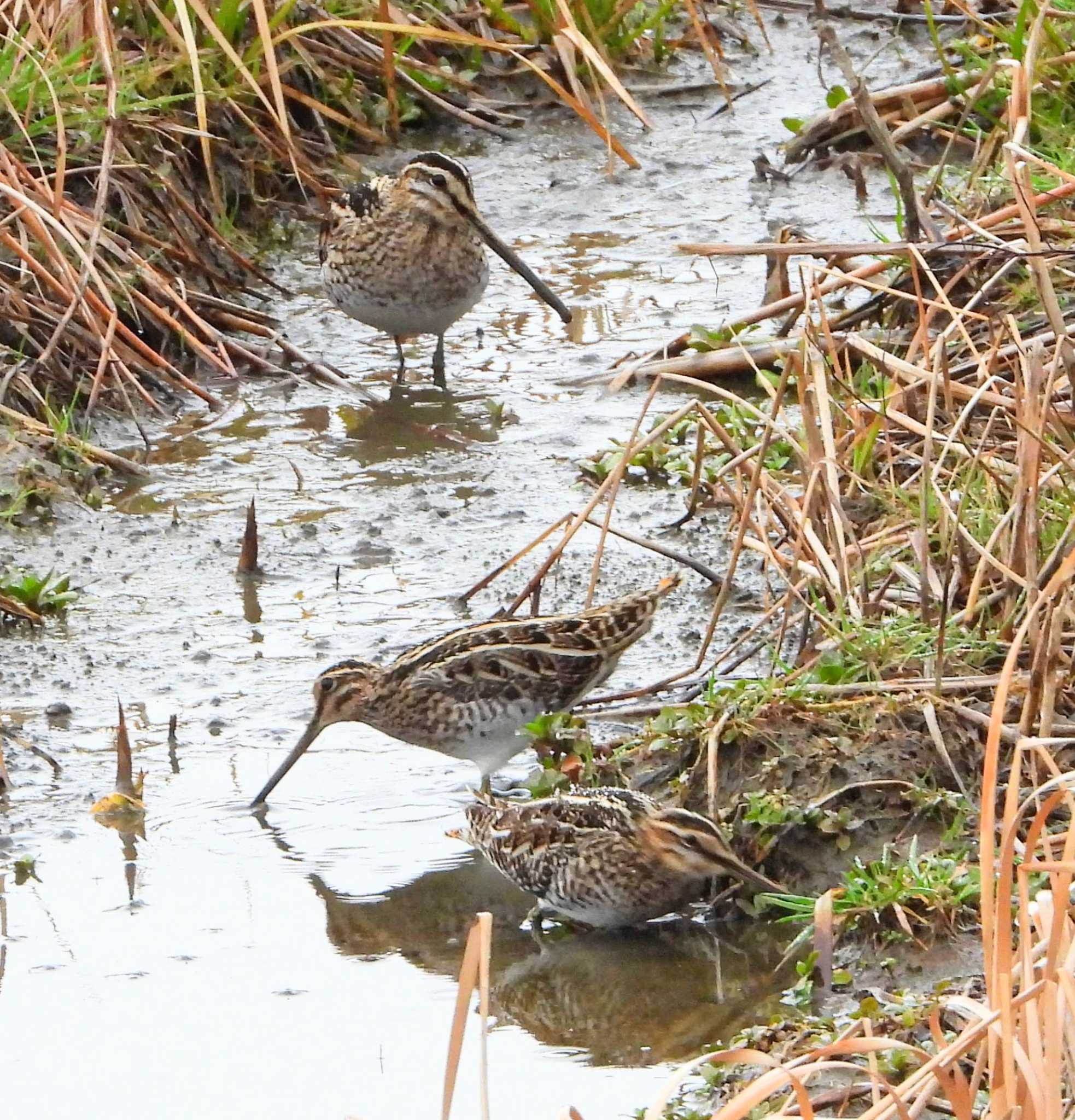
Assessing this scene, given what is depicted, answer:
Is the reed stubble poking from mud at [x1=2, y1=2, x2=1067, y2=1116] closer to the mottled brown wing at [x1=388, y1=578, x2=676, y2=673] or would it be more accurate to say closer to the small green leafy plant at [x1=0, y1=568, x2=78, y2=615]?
the small green leafy plant at [x1=0, y1=568, x2=78, y2=615]

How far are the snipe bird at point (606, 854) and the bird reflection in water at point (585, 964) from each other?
87mm

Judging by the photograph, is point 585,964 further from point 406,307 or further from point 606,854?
point 406,307

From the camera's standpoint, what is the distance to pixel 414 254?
8156 millimetres

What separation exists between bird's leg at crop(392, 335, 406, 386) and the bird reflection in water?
346cm

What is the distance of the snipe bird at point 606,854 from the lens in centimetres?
459

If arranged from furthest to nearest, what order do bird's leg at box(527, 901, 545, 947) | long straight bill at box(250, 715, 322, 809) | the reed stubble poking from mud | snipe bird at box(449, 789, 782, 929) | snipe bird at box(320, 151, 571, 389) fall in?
snipe bird at box(320, 151, 571, 389) < long straight bill at box(250, 715, 322, 809) < bird's leg at box(527, 901, 545, 947) < snipe bird at box(449, 789, 782, 929) < the reed stubble poking from mud

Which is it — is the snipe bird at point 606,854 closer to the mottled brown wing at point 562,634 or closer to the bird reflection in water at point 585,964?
the bird reflection in water at point 585,964

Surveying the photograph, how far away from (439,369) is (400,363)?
23 cm

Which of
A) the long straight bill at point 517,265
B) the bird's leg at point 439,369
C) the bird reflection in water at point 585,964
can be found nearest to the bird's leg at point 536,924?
the bird reflection in water at point 585,964

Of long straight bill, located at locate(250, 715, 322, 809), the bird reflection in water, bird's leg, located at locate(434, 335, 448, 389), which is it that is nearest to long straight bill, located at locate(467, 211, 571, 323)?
bird's leg, located at locate(434, 335, 448, 389)

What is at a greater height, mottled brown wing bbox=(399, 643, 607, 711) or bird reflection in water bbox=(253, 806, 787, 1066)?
mottled brown wing bbox=(399, 643, 607, 711)

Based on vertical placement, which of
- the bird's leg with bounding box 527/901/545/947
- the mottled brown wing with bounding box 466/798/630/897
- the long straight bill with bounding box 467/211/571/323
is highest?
the long straight bill with bounding box 467/211/571/323

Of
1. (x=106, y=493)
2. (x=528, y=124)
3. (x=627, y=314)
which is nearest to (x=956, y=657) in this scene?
(x=106, y=493)

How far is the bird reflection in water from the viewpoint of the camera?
14.0 feet
